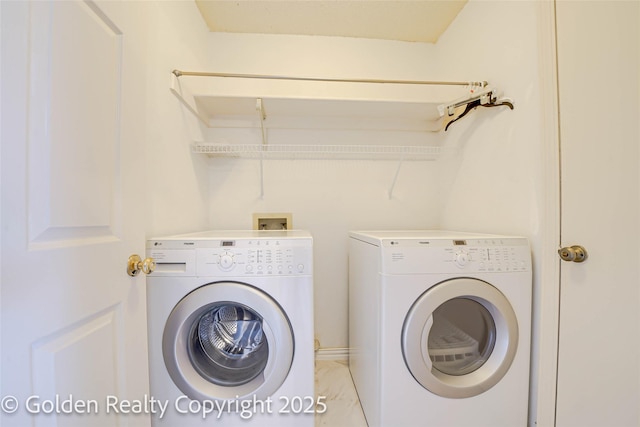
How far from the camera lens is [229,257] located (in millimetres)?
954

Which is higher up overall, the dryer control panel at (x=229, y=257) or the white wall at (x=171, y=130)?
the white wall at (x=171, y=130)

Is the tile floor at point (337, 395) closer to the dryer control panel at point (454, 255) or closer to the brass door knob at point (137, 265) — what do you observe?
the dryer control panel at point (454, 255)

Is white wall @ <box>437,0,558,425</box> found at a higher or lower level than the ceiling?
lower

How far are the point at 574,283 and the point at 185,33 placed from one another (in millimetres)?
2130

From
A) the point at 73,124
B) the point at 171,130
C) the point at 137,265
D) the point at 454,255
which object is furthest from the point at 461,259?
the point at 171,130

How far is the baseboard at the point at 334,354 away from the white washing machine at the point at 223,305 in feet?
2.50

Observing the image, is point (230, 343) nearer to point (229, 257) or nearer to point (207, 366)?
point (207, 366)

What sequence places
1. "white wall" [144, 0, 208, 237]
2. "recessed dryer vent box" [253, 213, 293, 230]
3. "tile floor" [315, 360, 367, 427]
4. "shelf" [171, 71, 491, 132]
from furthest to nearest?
"recessed dryer vent box" [253, 213, 293, 230] → "shelf" [171, 71, 491, 132] → "tile floor" [315, 360, 367, 427] → "white wall" [144, 0, 208, 237]

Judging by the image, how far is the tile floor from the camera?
1177mm

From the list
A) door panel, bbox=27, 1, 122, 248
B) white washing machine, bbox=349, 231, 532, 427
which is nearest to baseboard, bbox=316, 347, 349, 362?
white washing machine, bbox=349, 231, 532, 427

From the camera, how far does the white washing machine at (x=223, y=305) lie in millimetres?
925

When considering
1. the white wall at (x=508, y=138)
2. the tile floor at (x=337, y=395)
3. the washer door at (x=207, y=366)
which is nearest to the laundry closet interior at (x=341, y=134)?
the white wall at (x=508, y=138)

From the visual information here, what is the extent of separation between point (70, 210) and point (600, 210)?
1509 millimetres

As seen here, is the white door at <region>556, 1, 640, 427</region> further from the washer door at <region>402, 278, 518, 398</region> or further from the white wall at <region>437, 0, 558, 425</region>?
the washer door at <region>402, 278, 518, 398</region>
